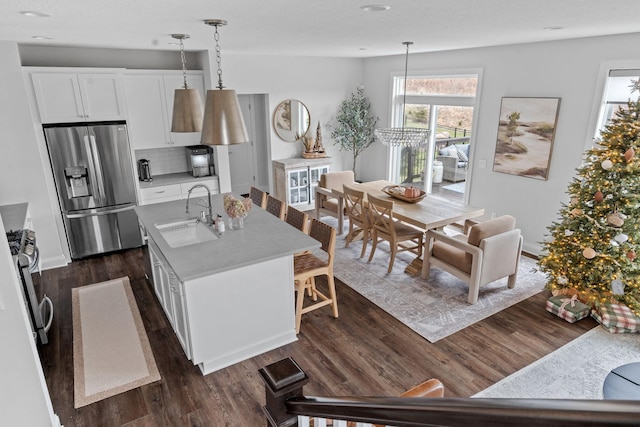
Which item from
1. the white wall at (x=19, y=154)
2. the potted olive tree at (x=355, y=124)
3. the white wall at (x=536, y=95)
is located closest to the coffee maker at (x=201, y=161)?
the white wall at (x=19, y=154)

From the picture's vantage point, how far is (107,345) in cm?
364

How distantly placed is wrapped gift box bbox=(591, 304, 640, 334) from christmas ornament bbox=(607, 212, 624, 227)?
0.86 meters

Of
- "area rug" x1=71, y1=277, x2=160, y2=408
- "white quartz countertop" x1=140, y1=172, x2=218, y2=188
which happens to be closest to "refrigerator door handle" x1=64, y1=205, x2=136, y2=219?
"white quartz countertop" x1=140, y1=172, x2=218, y2=188

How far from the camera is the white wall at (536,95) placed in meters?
4.50

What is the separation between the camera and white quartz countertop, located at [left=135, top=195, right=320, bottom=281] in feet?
9.86

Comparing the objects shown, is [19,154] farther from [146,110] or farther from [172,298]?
[172,298]

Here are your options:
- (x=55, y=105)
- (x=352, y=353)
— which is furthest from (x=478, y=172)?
(x=55, y=105)

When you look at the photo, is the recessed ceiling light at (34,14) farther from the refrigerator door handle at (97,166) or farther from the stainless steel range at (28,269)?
the refrigerator door handle at (97,166)

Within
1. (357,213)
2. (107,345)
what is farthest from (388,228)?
(107,345)

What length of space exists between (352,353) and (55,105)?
4.63 metres

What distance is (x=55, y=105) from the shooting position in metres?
4.91

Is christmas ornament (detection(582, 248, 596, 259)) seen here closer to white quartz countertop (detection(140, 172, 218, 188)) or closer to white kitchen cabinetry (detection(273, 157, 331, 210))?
white kitchen cabinetry (detection(273, 157, 331, 210))

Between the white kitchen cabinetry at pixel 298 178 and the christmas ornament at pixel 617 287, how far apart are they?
15.2 feet

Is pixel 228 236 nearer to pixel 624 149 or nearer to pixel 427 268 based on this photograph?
pixel 427 268
